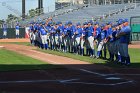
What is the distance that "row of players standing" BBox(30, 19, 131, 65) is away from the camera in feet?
59.8

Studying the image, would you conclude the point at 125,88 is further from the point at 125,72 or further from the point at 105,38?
the point at 105,38

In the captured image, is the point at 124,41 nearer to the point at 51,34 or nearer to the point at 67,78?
the point at 67,78

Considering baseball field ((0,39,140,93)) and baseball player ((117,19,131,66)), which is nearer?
baseball field ((0,39,140,93))

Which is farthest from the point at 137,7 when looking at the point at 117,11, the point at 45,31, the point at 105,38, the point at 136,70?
the point at 136,70

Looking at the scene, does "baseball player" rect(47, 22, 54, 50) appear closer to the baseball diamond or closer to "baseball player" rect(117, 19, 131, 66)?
the baseball diamond

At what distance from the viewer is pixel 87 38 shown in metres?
22.3

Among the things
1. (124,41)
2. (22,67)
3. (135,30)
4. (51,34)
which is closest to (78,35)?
(51,34)

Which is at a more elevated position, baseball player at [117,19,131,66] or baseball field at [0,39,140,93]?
baseball player at [117,19,131,66]

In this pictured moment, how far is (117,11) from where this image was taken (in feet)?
169

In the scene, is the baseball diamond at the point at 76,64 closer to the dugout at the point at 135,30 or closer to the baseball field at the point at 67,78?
the baseball field at the point at 67,78

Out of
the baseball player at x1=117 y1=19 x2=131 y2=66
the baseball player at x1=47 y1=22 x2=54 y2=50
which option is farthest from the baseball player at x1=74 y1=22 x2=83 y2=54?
the baseball player at x1=117 y1=19 x2=131 y2=66

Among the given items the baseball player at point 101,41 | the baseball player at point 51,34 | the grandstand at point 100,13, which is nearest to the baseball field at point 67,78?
the baseball player at point 101,41

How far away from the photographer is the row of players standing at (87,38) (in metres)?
18.2

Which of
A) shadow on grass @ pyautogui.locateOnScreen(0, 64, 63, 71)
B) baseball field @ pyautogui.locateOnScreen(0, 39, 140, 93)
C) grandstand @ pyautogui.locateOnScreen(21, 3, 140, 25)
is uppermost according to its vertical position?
grandstand @ pyautogui.locateOnScreen(21, 3, 140, 25)
